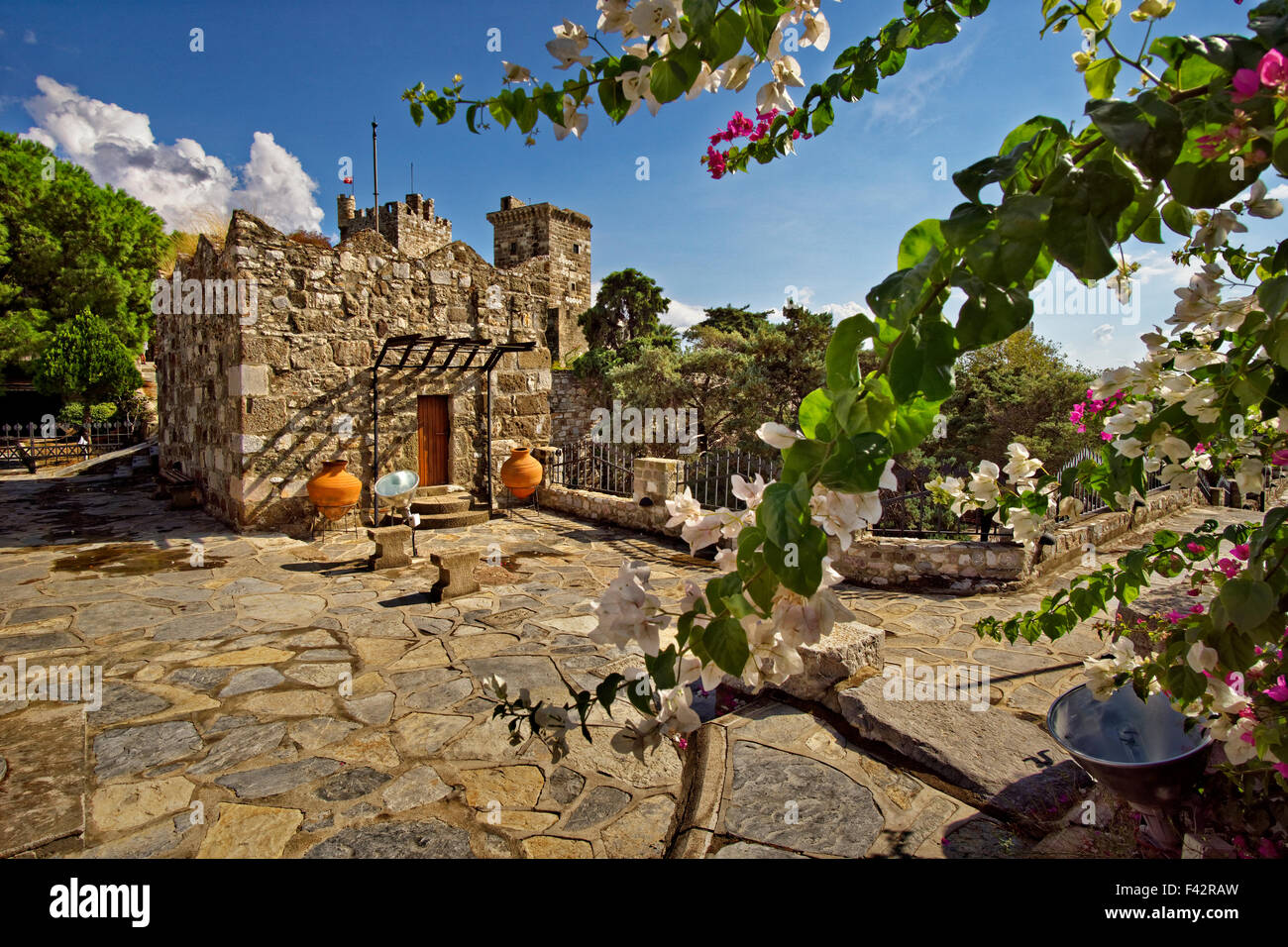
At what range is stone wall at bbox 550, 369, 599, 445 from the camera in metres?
23.4

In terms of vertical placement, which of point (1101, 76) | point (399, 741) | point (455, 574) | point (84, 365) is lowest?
point (399, 741)

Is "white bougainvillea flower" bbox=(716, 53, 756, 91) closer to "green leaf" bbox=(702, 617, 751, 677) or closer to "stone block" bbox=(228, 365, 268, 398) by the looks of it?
"green leaf" bbox=(702, 617, 751, 677)

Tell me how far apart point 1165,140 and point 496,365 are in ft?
34.7

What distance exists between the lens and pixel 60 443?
1814 centimetres

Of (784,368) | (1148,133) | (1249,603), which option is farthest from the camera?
(784,368)

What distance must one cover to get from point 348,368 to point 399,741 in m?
7.17

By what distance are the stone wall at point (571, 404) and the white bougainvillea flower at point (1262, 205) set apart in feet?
73.9

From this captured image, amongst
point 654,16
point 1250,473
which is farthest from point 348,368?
point 1250,473

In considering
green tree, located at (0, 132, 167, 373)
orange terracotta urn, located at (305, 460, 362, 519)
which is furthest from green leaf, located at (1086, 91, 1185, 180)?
green tree, located at (0, 132, 167, 373)

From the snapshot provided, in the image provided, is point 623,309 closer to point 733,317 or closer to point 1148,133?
point 733,317

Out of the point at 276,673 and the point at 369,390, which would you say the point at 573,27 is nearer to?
the point at 276,673

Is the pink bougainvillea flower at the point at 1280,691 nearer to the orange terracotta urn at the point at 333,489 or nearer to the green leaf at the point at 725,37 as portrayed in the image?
the green leaf at the point at 725,37

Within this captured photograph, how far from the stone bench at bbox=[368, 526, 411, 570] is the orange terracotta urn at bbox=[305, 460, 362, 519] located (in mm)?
1631
